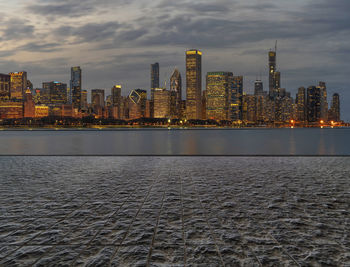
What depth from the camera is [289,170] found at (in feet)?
50.2

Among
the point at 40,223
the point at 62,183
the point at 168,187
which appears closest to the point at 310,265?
the point at 40,223

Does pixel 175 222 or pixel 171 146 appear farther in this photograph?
pixel 171 146

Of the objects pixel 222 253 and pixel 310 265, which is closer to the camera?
pixel 310 265

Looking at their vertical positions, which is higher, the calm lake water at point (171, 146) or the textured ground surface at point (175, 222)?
the textured ground surface at point (175, 222)

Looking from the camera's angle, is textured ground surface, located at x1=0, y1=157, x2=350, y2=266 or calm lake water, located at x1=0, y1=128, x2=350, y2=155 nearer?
textured ground surface, located at x1=0, y1=157, x2=350, y2=266

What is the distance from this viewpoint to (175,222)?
6945 mm

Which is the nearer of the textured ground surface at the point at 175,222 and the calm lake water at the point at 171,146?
the textured ground surface at the point at 175,222

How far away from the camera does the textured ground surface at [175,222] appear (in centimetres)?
512

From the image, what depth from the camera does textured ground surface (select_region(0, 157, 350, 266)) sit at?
5.12m

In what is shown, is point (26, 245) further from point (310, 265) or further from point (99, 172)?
point (99, 172)

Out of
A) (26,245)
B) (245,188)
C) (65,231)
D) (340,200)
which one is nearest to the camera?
(26,245)

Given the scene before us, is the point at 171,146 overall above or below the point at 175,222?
below

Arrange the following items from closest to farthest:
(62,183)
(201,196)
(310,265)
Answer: (310,265) → (201,196) → (62,183)

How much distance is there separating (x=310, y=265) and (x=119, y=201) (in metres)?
5.62
